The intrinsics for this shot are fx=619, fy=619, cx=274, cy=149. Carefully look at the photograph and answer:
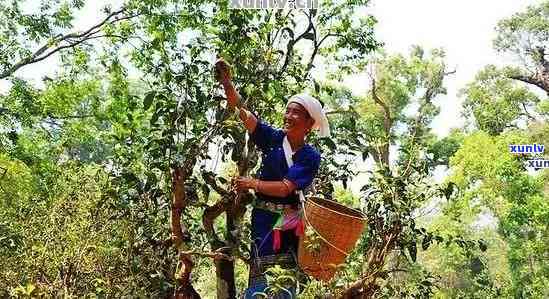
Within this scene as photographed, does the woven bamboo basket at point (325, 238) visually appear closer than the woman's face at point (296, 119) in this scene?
Yes

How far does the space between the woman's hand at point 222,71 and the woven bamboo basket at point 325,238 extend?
53 cm

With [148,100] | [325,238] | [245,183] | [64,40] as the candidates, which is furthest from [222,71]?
[64,40]

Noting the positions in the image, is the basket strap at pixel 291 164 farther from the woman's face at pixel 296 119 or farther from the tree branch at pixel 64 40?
the tree branch at pixel 64 40

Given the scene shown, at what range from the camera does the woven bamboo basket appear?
2.15m

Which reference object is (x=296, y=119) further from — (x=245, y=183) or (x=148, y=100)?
(x=148, y=100)

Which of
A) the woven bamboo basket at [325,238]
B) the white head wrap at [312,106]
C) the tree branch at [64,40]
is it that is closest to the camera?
the woven bamboo basket at [325,238]

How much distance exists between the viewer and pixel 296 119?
7.59ft

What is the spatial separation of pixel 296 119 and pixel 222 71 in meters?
0.33

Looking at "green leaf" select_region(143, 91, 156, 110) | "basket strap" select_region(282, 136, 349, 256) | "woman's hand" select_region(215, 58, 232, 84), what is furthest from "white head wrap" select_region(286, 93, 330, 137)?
"green leaf" select_region(143, 91, 156, 110)

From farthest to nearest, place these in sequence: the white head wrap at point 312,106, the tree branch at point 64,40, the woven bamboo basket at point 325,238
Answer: the tree branch at point 64,40
the white head wrap at point 312,106
the woven bamboo basket at point 325,238

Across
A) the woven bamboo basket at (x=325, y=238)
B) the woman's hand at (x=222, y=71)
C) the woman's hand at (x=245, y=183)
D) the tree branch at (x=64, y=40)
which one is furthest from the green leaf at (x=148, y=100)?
the tree branch at (x=64, y=40)

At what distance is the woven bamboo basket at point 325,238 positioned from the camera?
2150 millimetres

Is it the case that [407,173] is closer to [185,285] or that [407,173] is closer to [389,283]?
[389,283]

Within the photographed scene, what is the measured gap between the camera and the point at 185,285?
253cm
